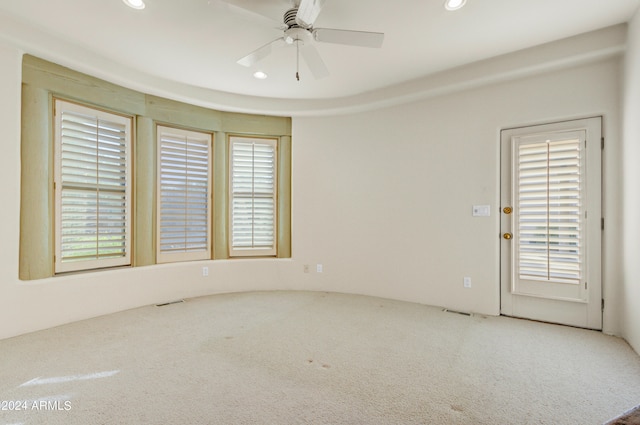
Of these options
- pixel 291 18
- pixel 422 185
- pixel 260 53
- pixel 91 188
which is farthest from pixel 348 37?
pixel 91 188

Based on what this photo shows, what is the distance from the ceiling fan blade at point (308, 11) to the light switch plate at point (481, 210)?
8.83ft

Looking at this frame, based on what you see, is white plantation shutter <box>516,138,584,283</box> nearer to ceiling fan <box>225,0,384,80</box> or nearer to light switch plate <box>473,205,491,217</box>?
light switch plate <box>473,205,491,217</box>

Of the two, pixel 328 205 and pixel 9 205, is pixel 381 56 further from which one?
pixel 9 205

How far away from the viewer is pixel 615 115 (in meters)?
2.91

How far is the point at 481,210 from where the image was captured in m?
3.57

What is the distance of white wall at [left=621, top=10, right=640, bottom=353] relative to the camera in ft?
8.24

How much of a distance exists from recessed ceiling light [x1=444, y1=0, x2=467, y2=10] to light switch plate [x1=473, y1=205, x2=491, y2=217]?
209 cm

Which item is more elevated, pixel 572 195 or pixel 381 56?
pixel 381 56

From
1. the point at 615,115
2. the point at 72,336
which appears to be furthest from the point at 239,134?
the point at 615,115

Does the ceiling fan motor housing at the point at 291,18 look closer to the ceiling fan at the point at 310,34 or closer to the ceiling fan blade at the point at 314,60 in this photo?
the ceiling fan at the point at 310,34

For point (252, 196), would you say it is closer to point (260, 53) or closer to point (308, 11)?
point (260, 53)

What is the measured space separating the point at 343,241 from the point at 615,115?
3.28m

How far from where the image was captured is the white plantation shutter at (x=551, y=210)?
3.06 m

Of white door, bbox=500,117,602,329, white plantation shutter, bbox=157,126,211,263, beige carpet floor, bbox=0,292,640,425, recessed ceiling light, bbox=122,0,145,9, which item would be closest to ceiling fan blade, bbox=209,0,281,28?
recessed ceiling light, bbox=122,0,145,9
